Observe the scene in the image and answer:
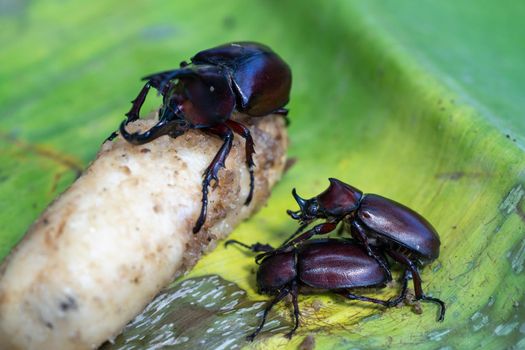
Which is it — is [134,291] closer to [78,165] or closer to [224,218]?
[224,218]

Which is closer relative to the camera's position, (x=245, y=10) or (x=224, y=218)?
(x=224, y=218)

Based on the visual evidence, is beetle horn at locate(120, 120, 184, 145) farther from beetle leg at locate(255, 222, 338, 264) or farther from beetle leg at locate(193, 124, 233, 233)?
beetle leg at locate(255, 222, 338, 264)

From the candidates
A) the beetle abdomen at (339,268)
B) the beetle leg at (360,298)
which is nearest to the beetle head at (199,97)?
the beetle abdomen at (339,268)

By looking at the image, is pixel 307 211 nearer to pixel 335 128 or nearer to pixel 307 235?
pixel 307 235

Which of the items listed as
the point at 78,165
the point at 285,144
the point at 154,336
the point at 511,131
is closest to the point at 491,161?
the point at 511,131

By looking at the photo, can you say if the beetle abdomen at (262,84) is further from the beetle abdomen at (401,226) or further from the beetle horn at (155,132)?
the beetle abdomen at (401,226)
